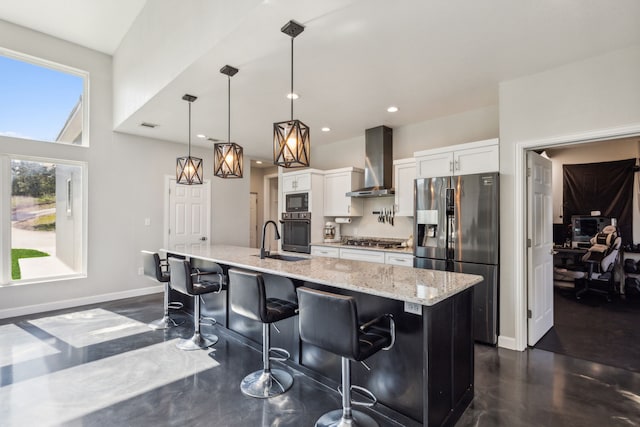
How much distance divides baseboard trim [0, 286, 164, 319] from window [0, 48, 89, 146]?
2.28 metres

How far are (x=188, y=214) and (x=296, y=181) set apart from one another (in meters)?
2.10

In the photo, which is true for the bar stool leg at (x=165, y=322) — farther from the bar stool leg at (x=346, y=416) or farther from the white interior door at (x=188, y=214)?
the bar stool leg at (x=346, y=416)

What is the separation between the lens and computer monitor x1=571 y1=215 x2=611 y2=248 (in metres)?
5.73

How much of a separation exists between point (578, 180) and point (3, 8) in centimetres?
935

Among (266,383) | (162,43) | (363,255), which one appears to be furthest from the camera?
(363,255)

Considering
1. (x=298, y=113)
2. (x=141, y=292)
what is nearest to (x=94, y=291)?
(x=141, y=292)

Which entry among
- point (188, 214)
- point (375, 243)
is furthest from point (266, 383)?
point (188, 214)

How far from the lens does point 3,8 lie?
3.83 m

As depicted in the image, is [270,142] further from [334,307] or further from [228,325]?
[334,307]

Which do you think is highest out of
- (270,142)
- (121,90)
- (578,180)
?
(121,90)

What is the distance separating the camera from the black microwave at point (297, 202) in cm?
534

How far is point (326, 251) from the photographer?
4.90m

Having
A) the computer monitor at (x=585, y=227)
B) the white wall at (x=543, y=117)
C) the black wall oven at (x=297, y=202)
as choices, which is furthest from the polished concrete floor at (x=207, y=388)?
the computer monitor at (x=585, y=227)

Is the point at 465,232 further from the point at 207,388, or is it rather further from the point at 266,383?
the point at 207,388
